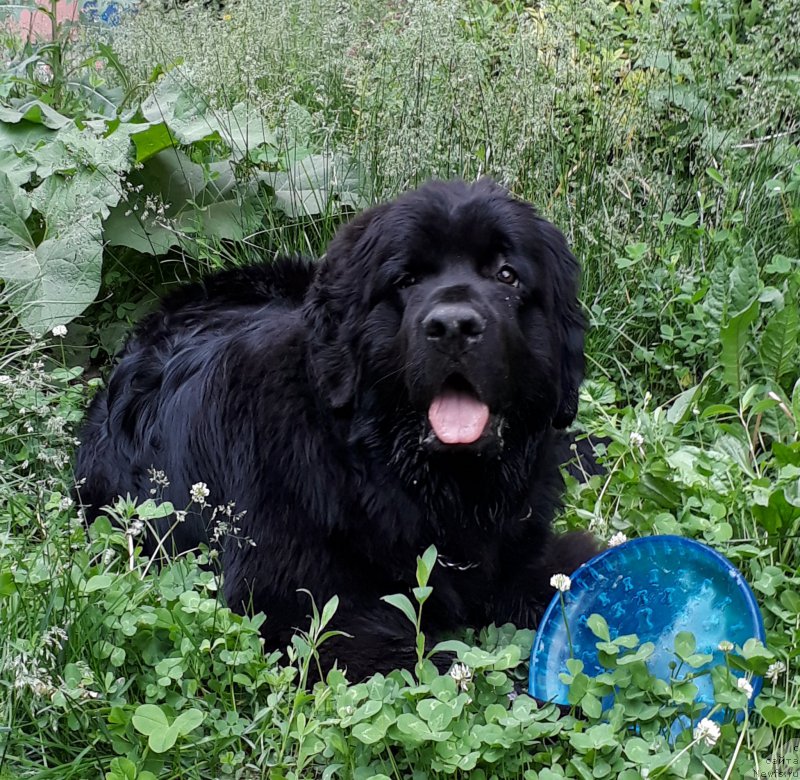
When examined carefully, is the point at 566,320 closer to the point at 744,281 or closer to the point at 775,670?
the point at 775,670

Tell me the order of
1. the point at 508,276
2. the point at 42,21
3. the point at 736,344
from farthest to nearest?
the point at 42,21 → the point at 736,344 → the point at 508,276

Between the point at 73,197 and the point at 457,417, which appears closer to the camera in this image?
the point at 457,417

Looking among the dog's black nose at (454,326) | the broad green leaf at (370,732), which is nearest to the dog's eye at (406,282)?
the dog's black nose at (454,326)

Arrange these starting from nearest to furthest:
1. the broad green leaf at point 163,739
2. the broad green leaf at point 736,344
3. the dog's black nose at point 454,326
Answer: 1. the broad green leaf at point 163,739
2. the dog's black nose at point 454,326
3. the broad green leaf at point 736,344

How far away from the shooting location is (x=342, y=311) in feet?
9.04

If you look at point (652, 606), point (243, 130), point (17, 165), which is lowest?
point (652, 606)

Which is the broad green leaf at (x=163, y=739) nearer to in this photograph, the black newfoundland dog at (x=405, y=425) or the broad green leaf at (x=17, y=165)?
the black newfoundland dog at (x=405, y=425)

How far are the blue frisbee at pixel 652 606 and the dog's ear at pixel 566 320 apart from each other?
434 mm

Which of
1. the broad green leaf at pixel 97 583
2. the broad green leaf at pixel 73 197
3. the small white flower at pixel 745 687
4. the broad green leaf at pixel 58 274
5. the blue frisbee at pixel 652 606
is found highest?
the broad green leaf at pixel 73 197

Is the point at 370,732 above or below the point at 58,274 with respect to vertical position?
below

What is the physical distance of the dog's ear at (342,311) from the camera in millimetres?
2699

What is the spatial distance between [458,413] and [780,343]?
1.57 meters

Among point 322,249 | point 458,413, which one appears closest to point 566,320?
point 458,413

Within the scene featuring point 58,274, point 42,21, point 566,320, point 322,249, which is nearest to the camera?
point 566,320
